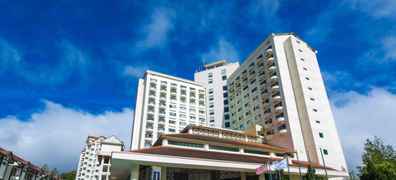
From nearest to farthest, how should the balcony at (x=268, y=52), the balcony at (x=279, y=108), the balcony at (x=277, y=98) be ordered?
1. the balcony at (x=279, y=108)
2. the balcony at (x=277, y=98)
3. the balcony at (x=268, y=52)

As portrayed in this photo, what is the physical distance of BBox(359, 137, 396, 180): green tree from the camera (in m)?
34.9

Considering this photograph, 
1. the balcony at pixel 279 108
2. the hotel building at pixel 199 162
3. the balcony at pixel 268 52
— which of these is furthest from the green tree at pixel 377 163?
the balcony at pixel 268 52

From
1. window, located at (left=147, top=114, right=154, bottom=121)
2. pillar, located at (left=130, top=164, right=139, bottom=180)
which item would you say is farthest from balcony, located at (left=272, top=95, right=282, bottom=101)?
pillar, located at (left=130, top=164, right=139, bottom=180)

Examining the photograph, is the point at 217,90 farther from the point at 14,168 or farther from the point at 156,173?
the point at 14,168

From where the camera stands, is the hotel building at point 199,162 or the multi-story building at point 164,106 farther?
the multi-story building at point 164,106

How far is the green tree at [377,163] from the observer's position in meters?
34.9

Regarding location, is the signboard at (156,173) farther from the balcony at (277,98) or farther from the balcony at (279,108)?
the balcony at (277,98)

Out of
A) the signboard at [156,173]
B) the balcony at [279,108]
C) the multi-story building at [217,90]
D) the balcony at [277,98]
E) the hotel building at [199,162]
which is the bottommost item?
the signboard at [156,173]

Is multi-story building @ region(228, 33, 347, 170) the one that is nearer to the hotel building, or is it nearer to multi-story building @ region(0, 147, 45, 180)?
the hotel building

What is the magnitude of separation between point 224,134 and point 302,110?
17778 mm

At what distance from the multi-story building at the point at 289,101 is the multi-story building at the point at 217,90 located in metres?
6.46

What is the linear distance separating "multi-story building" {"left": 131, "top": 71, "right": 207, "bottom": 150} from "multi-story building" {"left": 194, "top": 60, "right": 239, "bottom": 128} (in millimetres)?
2453

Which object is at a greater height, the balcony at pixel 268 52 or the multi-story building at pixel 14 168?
the balcony at pixel 268 52

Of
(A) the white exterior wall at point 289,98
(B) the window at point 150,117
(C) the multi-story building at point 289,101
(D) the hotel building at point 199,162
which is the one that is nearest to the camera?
(D) the hotel building at point 199,162
